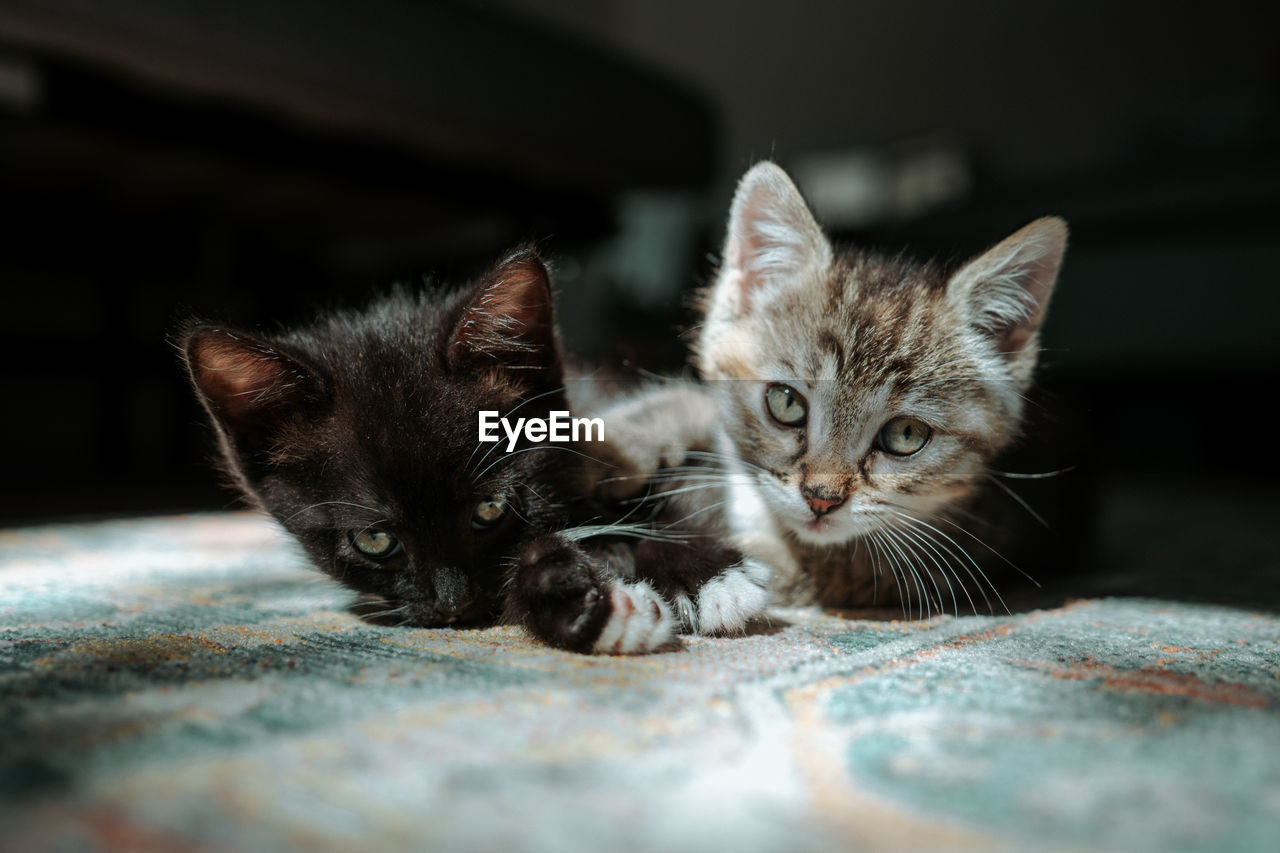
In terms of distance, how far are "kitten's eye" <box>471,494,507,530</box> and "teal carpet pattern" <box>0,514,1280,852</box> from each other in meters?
0.13

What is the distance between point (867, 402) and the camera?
103cm

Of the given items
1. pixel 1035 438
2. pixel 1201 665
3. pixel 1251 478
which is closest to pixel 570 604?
pixel 1201 665

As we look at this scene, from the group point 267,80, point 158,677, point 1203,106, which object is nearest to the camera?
point 158,677

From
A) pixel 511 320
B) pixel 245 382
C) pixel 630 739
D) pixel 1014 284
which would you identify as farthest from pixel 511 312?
pixel 1014 284

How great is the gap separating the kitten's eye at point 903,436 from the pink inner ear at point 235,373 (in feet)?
2.45

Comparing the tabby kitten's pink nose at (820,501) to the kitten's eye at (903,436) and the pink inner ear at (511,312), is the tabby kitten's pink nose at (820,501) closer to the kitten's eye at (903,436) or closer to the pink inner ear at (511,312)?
the kitten's eye at (903,436)

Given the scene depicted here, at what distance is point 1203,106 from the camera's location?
12.4 ft

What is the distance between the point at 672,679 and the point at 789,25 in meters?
5.88

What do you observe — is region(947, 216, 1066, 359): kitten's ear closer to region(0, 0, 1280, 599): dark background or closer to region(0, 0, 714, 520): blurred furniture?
region(0, 0, 1280, 599): dark background

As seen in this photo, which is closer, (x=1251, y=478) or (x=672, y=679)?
(x=672, y=679)

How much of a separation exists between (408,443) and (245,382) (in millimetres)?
209

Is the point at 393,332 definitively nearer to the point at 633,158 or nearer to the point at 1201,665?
the point at 1201,665

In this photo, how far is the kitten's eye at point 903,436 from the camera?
41.1 inches

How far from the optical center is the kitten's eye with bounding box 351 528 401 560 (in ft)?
3.10
